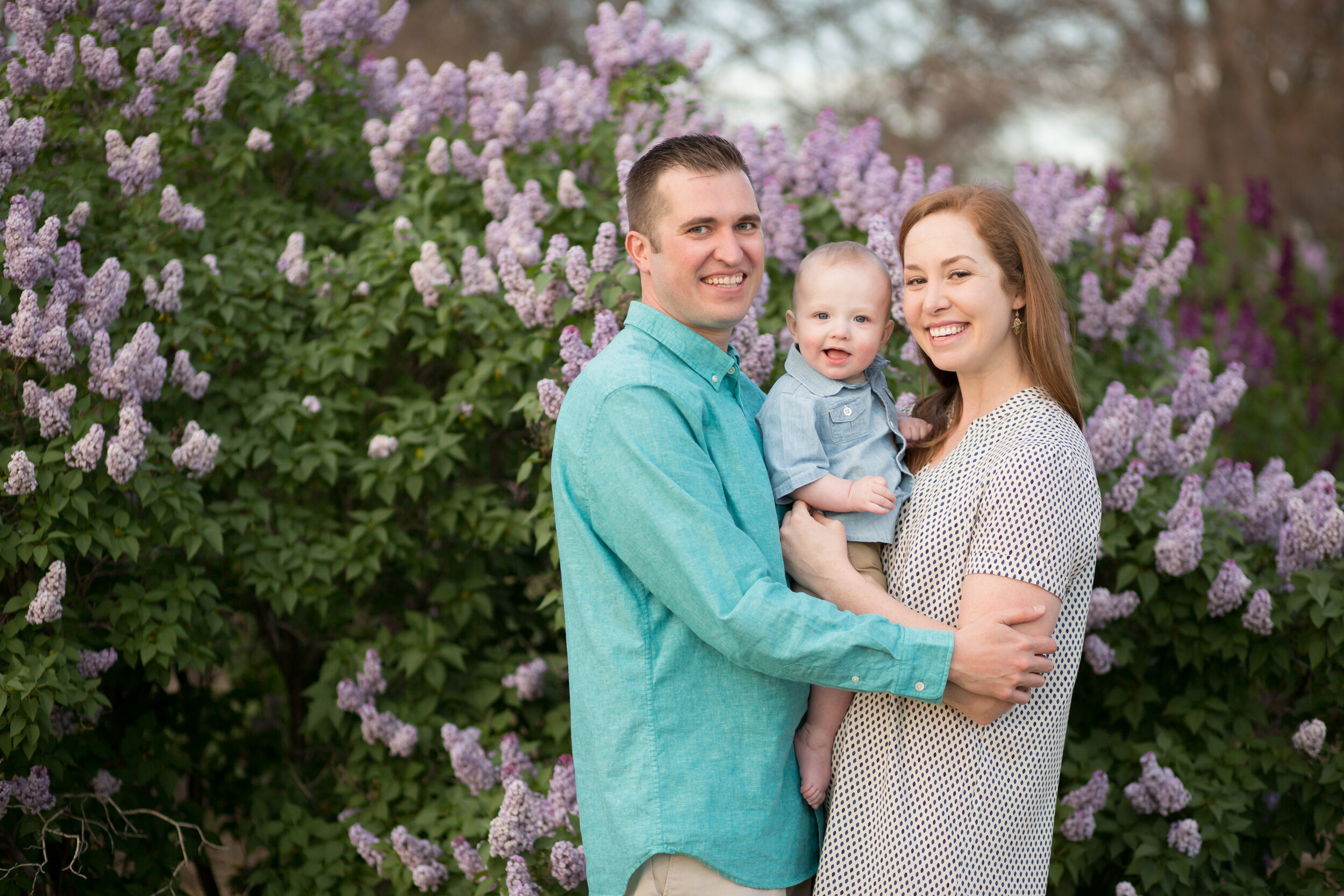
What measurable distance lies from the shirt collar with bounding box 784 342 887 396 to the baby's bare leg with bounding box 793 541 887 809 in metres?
0.47

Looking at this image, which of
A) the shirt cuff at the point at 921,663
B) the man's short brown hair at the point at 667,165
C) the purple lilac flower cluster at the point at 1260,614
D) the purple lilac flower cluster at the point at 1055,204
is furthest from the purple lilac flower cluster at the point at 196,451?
the purple lilac flower cluster at the point at 1260,614

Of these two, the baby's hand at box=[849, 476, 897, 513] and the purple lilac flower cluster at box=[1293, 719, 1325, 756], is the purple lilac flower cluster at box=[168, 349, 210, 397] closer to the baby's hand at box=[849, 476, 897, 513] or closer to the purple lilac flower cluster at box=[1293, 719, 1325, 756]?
the baby's hand at box=[849, 476, 897, 513]

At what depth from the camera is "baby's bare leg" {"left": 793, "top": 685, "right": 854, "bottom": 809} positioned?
2236 mm

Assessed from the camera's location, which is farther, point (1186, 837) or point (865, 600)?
point (1186, 837)

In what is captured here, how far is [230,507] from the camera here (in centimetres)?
357

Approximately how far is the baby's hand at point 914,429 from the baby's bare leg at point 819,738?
0.45 metres

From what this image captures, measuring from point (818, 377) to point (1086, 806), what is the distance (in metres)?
1.74

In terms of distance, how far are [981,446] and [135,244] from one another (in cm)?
294

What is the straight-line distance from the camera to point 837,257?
8.34ft

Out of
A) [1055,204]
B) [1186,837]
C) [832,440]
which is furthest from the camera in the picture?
[1055,204]

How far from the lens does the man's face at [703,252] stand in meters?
2.26

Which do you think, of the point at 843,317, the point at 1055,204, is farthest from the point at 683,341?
the point at 1055,204

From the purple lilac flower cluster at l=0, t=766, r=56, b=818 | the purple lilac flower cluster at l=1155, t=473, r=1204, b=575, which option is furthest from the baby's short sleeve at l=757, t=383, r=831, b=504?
the purple lilac flower cluster at l=0, t=766, r=56, b=818

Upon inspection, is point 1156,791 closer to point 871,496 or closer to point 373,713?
point 871,496
